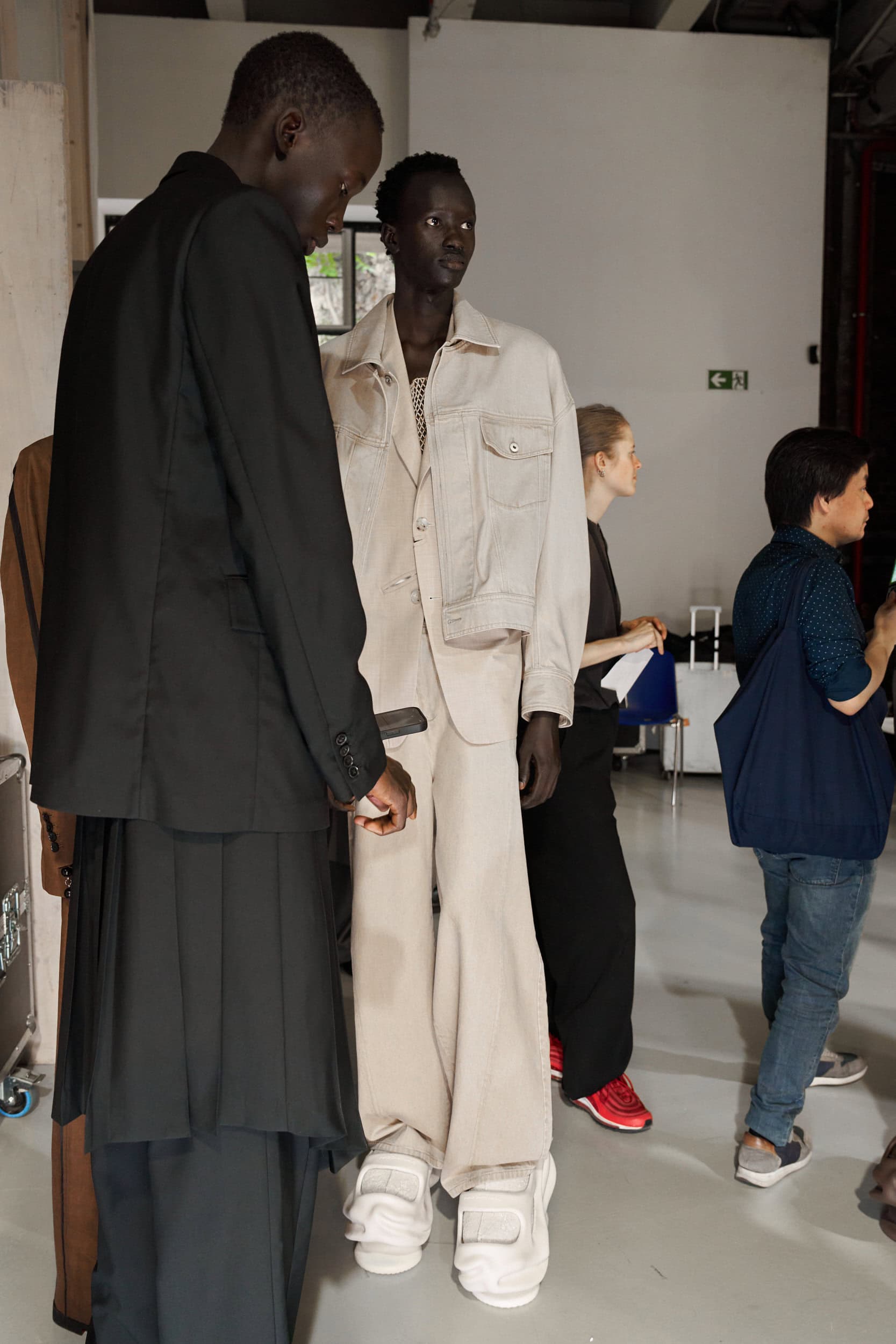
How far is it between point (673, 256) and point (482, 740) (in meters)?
6.29

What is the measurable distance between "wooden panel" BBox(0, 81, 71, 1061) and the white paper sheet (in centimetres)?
125

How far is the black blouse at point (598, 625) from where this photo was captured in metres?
2.23

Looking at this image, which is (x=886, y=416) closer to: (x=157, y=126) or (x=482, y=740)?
(x=157, y=126)

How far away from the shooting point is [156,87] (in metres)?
6.91

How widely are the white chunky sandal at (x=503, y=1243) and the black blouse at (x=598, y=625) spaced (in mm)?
879

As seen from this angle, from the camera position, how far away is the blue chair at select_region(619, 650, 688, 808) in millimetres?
5863

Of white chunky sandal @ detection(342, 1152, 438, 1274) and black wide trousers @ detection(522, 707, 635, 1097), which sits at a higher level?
black wide trousers @ detection(522, 707, 635, 1097)

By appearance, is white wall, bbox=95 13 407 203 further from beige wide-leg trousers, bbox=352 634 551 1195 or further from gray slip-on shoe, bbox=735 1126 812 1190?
gray slip-on shoe, bbox=735 1126 812 1190

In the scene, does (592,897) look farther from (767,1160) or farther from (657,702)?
(657,702)

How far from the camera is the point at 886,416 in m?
8.05

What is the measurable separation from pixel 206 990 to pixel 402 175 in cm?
128

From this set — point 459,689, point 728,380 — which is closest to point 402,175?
point 459,689

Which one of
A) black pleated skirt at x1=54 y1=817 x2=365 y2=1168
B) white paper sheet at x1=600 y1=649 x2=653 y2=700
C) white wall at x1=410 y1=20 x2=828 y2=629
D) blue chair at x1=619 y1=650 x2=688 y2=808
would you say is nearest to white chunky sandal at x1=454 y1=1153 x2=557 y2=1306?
black pleated skirt at x1=54 y1=817 x2=365 y2=1168

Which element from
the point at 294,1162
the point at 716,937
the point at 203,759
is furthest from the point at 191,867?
the point at 716,937
